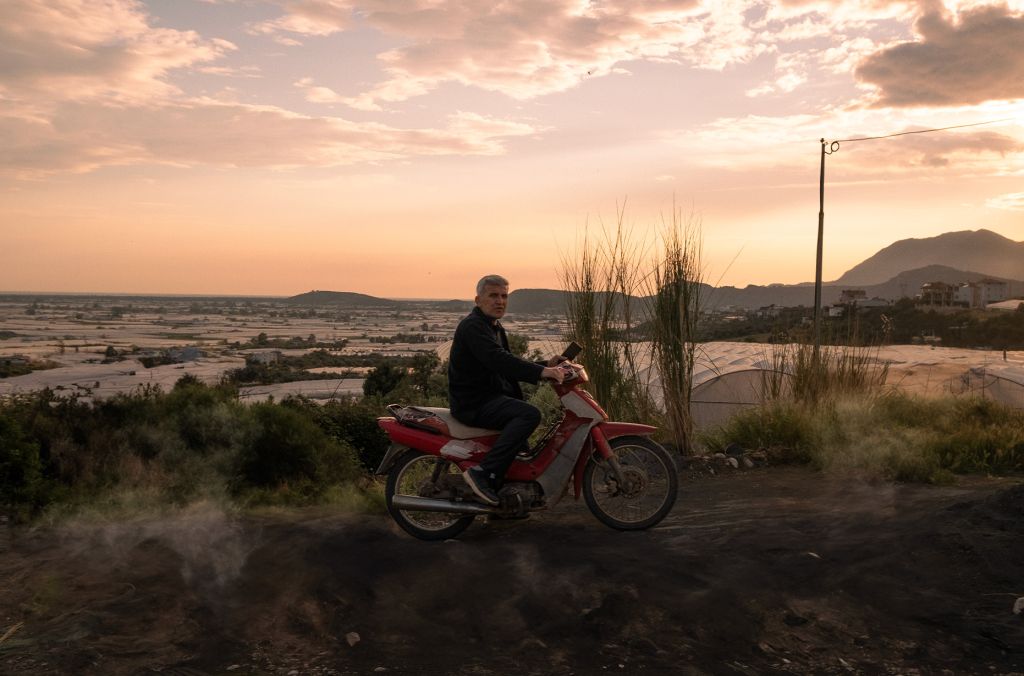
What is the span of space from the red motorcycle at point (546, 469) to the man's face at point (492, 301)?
60cm

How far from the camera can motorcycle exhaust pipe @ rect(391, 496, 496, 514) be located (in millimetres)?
5793

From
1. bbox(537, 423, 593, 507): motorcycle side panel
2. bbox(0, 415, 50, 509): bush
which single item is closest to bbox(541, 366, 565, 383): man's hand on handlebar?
bbox(537, 423, 593, 507): motorcycle side panel

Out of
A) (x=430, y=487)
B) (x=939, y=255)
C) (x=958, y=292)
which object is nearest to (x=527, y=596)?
(x=430, y=487)

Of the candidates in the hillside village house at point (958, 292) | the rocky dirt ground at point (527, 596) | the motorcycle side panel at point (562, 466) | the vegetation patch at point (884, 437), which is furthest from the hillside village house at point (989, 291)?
the motorcycle side panel at point (562, 466)

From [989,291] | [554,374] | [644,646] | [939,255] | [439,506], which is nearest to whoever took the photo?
[644,646]

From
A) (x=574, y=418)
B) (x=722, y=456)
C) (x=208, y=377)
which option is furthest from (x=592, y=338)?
(x=208, y=377)

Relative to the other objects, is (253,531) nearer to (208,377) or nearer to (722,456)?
(722,456)

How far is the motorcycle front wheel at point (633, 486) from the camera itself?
19.5 ft

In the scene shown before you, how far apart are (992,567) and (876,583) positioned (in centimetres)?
81

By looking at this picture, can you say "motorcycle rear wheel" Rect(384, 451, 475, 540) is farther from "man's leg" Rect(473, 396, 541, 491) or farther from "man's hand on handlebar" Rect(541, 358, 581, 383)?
"man's hand on handlebar" Rect(541, 358, 581, 383)

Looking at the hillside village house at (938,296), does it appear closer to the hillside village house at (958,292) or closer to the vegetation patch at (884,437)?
the hillside village house at (958,292)

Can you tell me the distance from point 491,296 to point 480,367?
491mm

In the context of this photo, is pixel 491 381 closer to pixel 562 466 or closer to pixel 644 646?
pixel 562 466

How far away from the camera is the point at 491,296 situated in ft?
19.1
